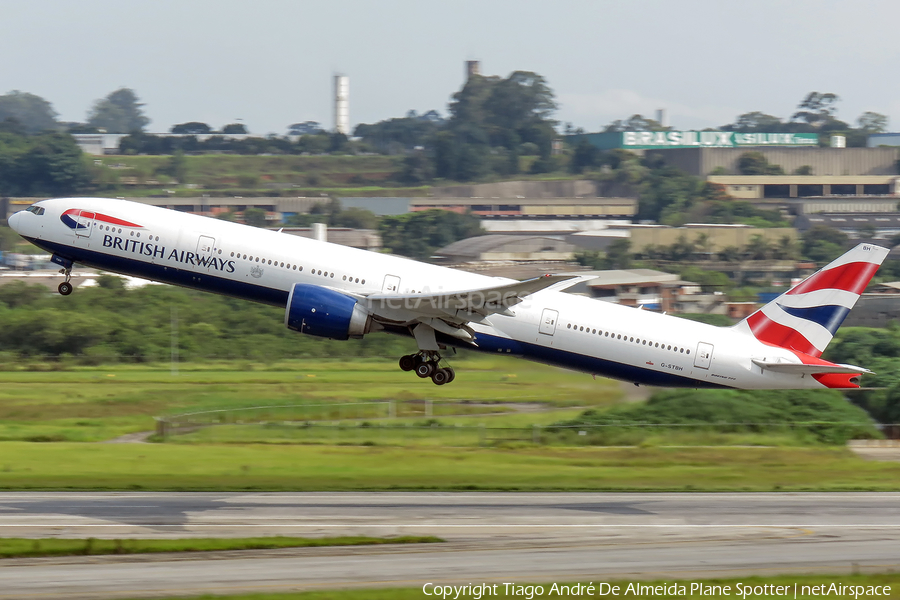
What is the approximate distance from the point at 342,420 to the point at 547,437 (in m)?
11.9

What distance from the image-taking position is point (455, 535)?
32.3 m

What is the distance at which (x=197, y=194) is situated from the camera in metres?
190

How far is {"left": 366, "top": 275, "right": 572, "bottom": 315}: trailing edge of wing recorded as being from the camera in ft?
119

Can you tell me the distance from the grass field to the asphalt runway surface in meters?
9.13

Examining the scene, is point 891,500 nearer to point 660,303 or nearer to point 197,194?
point 660,303

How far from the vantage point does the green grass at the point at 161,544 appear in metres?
28.9

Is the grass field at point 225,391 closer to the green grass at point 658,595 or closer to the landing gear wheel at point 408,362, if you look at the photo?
the landing gear wheel at point 408,362

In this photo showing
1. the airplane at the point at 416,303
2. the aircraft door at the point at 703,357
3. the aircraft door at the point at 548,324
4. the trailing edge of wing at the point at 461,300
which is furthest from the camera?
the aircraft door at the point at 703,357

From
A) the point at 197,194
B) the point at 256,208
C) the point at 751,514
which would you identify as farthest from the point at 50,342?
the point at 197,194

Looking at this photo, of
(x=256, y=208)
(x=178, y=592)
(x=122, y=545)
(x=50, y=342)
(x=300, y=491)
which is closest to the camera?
(x=178, y=592)

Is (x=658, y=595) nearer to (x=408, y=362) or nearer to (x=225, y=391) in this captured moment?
(x=408, y=362)

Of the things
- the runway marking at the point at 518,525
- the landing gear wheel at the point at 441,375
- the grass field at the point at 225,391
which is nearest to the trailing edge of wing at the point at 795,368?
the runway marking at the point at 518,525

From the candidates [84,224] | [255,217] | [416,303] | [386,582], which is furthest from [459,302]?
[255,217]
